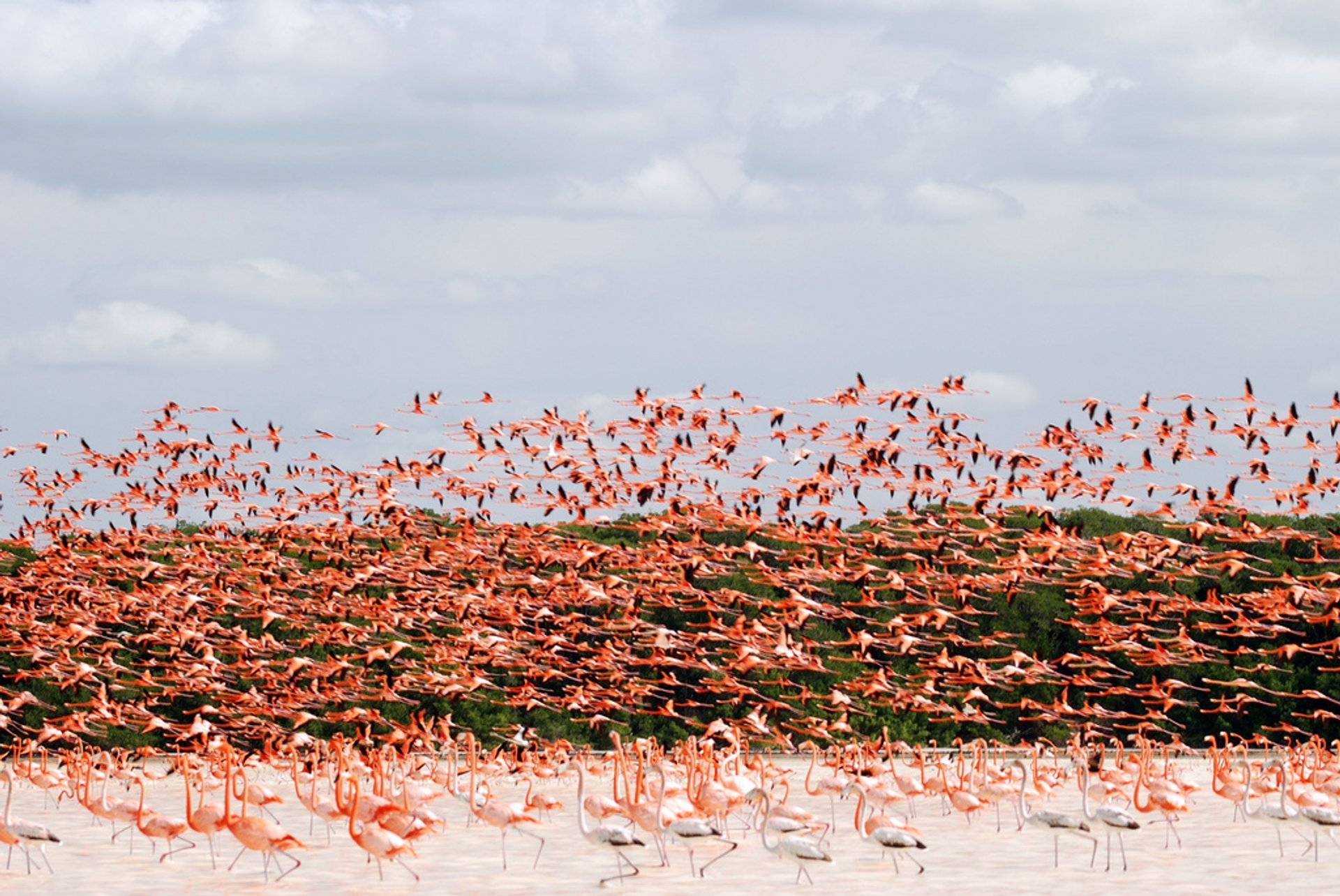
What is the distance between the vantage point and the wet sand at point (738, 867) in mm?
17453

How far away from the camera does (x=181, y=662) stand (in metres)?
33.5

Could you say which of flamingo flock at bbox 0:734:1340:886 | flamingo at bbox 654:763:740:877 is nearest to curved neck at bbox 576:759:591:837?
flamingo flock at bbox 0:734:1340:886

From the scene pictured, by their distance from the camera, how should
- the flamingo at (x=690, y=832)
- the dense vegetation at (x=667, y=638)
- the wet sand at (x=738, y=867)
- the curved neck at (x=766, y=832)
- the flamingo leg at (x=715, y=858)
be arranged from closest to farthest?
the curved neck at (x=766, y=832)
the wet sand at (x=738, y=867)
the flamingo at (x=690, y=832)
the flamingo leg at (x=715, y=858)
the dense vegetation at (x=667, y=638)

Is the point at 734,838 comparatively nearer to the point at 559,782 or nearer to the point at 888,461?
the point at 559,782

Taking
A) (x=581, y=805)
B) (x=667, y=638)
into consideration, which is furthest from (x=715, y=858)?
(x=667, y=638)

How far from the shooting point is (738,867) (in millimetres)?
18922

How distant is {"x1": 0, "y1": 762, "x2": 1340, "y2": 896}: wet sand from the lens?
57.3 ft

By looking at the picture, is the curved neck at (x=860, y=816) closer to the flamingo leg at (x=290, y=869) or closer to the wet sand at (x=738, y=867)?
the wet sand at (x=738, y=867)

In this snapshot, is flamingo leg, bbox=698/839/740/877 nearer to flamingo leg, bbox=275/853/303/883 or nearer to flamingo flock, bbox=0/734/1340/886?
flamingo flock, bbox=0/734/1340/886

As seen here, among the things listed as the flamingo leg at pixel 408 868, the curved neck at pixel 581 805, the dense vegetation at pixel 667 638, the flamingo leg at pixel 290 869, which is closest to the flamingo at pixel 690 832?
the curved neck at pixel 581 805

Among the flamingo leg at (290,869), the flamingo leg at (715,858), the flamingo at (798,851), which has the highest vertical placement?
the flamingo at (798,851)

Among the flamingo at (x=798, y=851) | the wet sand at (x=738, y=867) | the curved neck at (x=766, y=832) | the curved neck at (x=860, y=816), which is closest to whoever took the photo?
the flamingo at (x=798, y=851)

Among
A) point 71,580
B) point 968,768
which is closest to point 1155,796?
point 968,768

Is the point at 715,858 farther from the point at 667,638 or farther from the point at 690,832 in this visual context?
the point at 667,638
